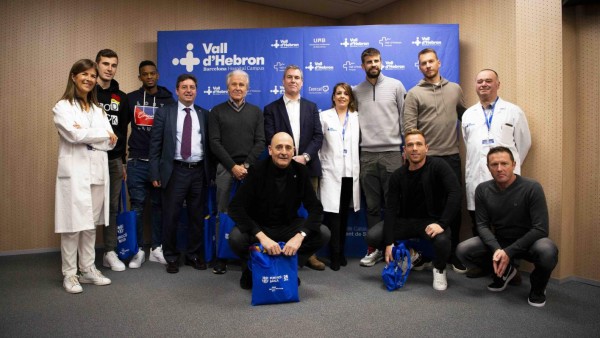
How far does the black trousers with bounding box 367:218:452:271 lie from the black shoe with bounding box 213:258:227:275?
3.91 ft

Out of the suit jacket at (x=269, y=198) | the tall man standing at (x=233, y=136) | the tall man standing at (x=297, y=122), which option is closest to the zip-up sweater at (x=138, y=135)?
the tall man standing at (x=233, y=136)

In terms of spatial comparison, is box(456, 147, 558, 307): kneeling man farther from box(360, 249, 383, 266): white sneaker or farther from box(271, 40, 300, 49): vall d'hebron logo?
box(271, 40, 300, 49): vall d'hebron logo

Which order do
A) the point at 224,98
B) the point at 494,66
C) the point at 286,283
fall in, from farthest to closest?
the point at 224,98, the point at 494,66, the point at 286,283

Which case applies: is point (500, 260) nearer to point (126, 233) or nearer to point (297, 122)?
point (297, 122)

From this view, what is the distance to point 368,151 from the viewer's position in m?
3.77

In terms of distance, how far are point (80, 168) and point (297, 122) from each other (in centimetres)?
170

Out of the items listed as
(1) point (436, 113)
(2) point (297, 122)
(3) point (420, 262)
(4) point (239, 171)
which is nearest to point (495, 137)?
(1) point (436, 113)

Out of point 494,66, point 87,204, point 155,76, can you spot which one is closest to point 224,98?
point 155,76

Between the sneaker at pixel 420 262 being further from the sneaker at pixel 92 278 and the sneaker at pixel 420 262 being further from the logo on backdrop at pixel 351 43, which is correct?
the sneaker at pixel 92 278

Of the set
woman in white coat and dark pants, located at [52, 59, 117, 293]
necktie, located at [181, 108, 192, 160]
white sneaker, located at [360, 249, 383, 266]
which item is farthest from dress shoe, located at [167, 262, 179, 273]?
white sneaker, located at [360, 249, 383, 266]

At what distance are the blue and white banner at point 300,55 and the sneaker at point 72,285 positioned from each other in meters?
2.16

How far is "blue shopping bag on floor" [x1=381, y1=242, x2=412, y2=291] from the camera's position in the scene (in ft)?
9.63

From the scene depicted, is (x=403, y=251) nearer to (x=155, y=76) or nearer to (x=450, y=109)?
(x=450, y=109)

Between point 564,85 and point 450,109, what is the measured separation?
832mm
